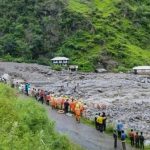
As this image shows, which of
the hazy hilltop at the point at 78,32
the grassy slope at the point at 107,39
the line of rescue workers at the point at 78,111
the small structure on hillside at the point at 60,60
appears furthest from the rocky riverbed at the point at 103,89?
the grassy slope at the point at 107,39

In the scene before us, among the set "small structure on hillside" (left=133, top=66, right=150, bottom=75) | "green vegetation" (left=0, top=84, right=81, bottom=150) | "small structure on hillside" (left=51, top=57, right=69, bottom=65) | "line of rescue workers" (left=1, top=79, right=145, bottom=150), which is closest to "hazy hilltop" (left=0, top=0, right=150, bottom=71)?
"small structure on hillside" (left=51, top=57, right=69, bottom=65)


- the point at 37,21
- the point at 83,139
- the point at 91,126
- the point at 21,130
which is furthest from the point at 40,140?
the point at 37,21

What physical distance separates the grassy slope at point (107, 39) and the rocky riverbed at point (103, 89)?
519 inches

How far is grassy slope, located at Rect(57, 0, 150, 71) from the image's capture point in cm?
10644

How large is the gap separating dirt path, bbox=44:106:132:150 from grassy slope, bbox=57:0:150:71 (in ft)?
198

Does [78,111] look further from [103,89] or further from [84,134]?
[103,89]

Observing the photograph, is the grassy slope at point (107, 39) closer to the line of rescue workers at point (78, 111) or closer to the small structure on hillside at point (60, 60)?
the small structure on hillside at point (60, 60)

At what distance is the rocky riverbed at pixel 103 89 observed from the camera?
50.1 meters

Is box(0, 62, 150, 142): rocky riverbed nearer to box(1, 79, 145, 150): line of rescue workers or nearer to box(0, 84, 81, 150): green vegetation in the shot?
box(1, 79, 145, 150): line of rescue workers

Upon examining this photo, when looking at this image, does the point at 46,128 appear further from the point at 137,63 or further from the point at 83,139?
the point at 137,63

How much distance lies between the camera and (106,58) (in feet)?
351

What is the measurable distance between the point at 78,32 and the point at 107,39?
6481 mm

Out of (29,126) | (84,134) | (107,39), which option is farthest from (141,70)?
(29,126)

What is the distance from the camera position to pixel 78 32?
374 ft
